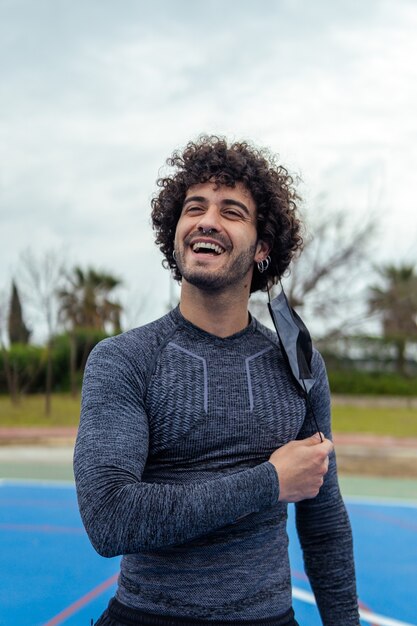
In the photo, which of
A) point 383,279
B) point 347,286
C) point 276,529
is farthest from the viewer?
point 383,279

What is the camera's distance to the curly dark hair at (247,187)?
187 centimetres

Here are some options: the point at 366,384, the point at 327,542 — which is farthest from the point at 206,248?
the point at 366,384

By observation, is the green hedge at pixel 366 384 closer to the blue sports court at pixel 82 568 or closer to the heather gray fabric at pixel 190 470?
the blue sports court at pixel 82 568

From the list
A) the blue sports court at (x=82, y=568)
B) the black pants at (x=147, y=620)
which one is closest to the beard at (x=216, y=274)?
the black pants at (x=147, y=620)

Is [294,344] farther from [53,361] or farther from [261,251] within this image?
[53,361]

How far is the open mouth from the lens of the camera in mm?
1755


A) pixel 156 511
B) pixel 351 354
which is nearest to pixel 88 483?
pixel 156 511

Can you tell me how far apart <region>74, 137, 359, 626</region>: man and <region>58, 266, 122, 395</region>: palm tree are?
21.2 m

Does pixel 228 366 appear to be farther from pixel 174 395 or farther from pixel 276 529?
pixel 276 529

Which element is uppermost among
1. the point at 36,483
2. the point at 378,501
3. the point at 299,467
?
→ the point at 299,467

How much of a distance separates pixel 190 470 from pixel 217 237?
0.58 m

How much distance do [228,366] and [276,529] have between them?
0.41m

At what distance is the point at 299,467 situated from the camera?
1567 millimetres

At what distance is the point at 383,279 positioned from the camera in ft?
104
